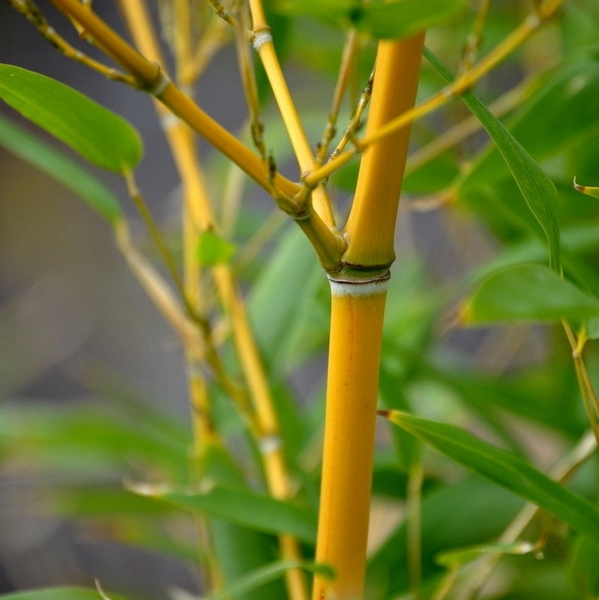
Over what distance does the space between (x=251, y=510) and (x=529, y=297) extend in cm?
18

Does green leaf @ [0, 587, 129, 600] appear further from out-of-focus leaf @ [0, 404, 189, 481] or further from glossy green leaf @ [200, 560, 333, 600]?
out-of-focus leaf @ [0, 404, 189, 481]

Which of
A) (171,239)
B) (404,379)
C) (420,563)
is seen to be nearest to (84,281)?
(171,239)

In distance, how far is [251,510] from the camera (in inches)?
13.3

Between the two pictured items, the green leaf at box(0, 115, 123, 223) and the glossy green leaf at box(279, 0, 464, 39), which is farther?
the green leaf at box(0, 115, 123, 223)

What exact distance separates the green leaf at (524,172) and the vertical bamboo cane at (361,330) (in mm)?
21

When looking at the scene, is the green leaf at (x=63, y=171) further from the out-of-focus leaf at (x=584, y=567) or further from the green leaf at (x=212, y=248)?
the out-of-focus leaf at (x=584, y=567)

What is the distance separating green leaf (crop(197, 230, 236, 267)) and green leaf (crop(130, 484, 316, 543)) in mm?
100

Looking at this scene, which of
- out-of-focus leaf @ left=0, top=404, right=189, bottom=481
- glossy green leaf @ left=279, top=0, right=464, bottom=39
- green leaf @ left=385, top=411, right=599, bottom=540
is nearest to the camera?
glossy green leaf @ left=279, top=0, right=464, bottom=39

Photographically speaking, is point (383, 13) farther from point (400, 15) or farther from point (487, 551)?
point (487, 551)

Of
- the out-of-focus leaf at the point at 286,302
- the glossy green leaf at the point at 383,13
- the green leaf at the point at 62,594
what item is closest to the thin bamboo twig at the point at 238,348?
the out-of-focus leaf at the point at 286,302

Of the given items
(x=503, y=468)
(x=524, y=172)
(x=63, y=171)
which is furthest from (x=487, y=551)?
(x=63, y=171)

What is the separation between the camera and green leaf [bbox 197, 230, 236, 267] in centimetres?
32

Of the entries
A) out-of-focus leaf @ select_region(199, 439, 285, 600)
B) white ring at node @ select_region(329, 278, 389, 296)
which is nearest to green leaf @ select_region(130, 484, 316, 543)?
out-of-focus leaf @ select_region(199, 439, 285, 600)

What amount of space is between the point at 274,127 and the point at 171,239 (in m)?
0.15
